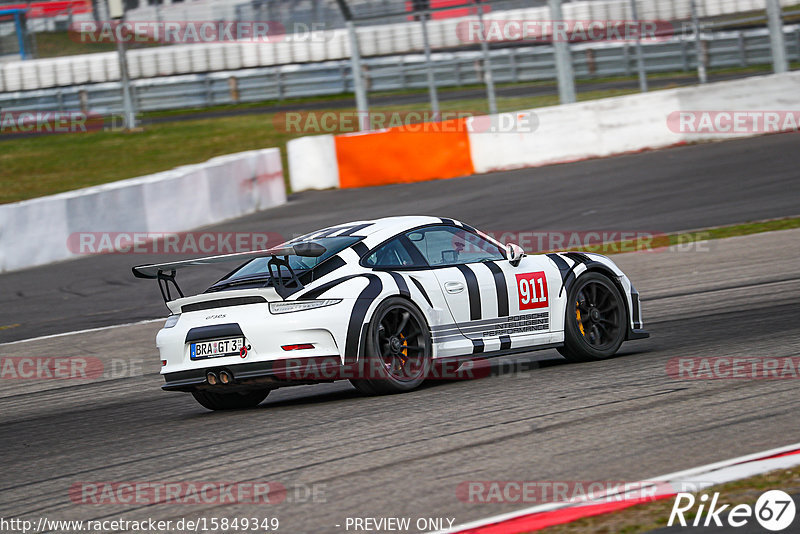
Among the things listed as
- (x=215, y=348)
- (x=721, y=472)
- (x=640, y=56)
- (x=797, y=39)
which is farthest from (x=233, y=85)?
(x=721, y=472)

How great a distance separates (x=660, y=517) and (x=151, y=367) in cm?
670

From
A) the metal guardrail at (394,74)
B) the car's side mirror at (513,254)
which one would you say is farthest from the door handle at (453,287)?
the metal guardrail at (394,74)

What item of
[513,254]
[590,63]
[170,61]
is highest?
[170,61]

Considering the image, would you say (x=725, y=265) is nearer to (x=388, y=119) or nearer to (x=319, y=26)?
(x=388, y=119)

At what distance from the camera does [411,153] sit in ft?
76.4

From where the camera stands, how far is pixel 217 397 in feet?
26.7

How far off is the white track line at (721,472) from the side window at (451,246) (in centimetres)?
324

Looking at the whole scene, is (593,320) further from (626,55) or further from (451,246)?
(626,55)

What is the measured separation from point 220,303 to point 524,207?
1119cm

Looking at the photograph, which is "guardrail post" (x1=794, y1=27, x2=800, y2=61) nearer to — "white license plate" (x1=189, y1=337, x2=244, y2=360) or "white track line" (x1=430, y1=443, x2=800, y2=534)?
"white license plate" (x1=189, y1=337, x2=244, y2=360)

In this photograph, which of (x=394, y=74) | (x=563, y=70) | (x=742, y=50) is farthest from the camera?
(x=394, y=74)

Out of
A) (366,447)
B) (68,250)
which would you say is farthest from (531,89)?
(366,447)

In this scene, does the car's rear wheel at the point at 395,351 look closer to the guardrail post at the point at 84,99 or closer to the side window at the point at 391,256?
the side window at the point at 391,256

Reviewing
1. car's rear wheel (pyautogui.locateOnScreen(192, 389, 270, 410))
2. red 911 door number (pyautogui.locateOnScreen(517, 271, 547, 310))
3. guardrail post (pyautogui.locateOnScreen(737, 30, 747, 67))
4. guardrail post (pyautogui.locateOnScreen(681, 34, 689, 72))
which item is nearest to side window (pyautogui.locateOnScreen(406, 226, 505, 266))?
red 911 door number (pyautogui.locateOnScreen(517, 271, 547, 310))
